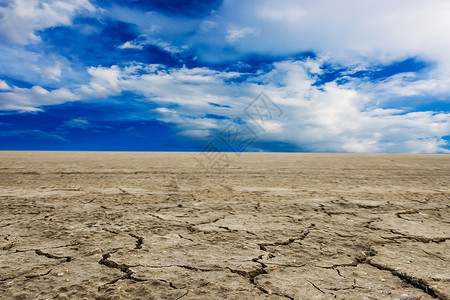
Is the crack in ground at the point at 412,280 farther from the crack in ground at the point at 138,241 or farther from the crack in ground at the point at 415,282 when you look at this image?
the crack in ground at the point at 138,241

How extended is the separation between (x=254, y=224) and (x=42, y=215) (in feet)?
7.34

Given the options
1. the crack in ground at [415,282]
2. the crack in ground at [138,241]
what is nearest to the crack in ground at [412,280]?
the crack in ground at [415,282]

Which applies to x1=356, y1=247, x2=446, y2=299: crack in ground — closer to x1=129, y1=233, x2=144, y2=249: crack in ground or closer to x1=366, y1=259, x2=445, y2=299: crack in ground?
x1=366, y1=259, x2=445, y2=299: crack in ground

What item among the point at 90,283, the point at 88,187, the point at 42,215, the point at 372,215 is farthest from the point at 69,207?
the point at 372,215

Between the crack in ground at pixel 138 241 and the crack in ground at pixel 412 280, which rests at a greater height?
the crack in ground at pixel 138 241

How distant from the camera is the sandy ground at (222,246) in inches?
56.9

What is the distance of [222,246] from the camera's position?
6.62 ft

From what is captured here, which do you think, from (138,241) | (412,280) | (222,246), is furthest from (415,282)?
(138,241)

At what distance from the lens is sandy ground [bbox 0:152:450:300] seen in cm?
145

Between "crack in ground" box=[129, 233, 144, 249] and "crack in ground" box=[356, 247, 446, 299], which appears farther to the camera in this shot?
"crack in ground" box=[129, 233, 144, 249]

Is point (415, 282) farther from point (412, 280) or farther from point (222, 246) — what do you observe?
point (222, 246)

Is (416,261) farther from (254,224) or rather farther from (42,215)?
(42,215)

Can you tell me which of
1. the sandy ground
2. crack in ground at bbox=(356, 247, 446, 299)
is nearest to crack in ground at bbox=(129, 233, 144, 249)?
the sandy ground

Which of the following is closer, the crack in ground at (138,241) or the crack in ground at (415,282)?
the crack in ground at (415,282)
